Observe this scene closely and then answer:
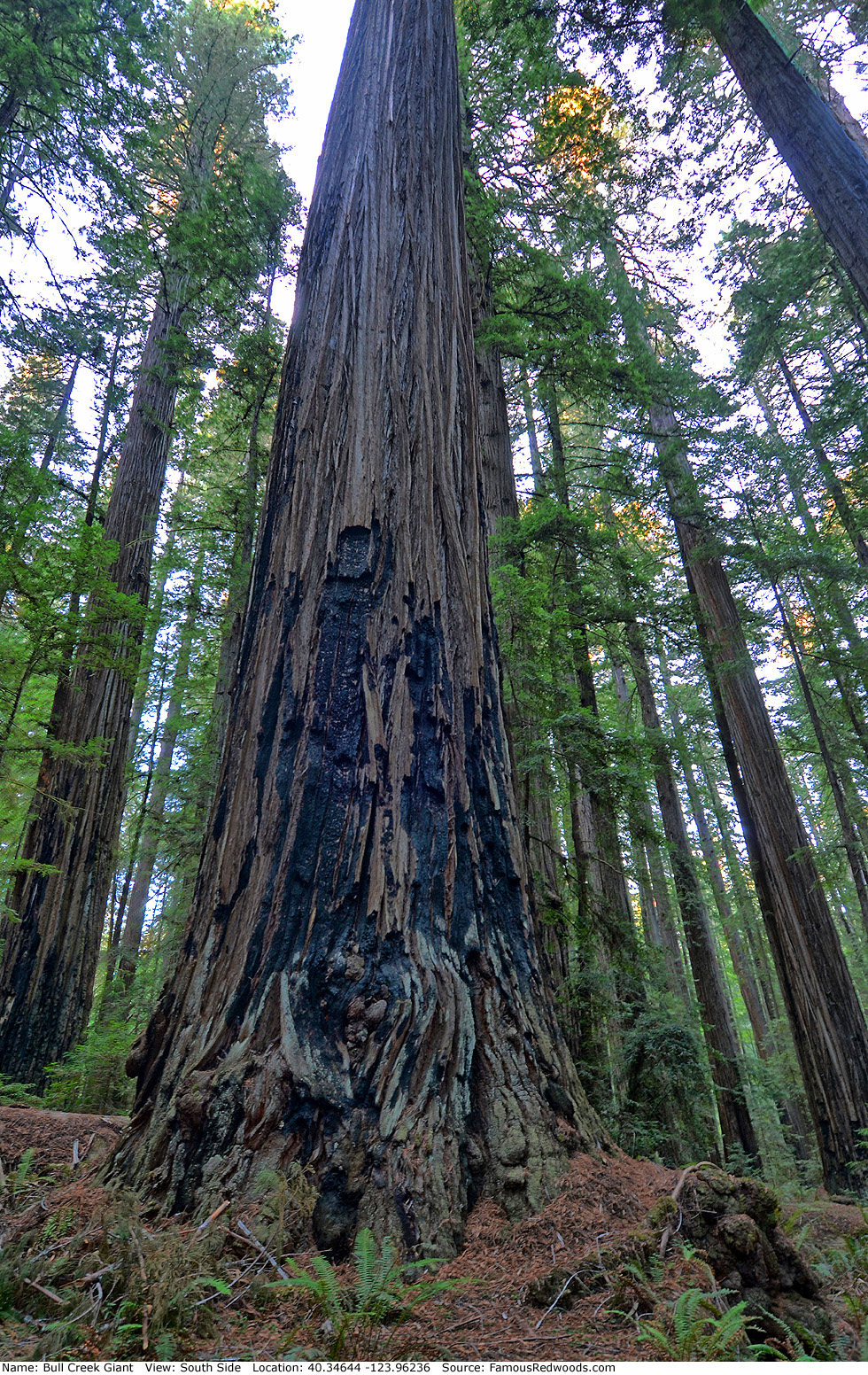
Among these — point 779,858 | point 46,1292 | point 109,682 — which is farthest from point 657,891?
point 46,1292

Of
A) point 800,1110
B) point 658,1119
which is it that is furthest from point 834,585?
point 800,1110

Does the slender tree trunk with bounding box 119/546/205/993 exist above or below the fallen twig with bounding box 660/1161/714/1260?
above

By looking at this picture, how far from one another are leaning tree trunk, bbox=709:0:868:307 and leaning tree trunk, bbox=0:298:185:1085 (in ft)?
22.5

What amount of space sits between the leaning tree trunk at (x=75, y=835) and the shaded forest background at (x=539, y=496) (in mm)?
39

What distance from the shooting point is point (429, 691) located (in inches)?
102

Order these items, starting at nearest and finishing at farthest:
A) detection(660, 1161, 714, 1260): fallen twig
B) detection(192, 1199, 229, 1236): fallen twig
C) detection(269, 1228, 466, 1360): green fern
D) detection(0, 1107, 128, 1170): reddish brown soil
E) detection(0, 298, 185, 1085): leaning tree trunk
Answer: detection(269, 1228, 466, 1360): green fern → detection(192, 1199, 229, 1236): fallen twig → detection(660, 1161, 714, 1260): fallen twig → detection(0, 1107, 128, 1170): reddish brown soil → detection(0, 298, 185, 1085): leaning tree trunk

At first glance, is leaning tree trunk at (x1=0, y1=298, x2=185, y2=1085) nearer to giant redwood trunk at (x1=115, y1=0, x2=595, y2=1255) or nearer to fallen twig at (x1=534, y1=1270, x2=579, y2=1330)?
giant redwood trunk at (x1=115, y1=0, x2=595, y2=1255)

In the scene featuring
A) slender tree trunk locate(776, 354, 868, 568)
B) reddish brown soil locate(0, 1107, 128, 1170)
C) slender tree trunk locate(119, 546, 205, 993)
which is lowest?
reddish brown soil locate(0, 1107, 128, 1170)

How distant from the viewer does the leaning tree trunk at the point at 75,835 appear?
20.3 feet

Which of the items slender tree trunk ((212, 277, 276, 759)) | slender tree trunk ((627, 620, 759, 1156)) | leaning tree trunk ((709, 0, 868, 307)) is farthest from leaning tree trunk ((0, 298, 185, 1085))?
leaning tree trunk ((709, 0, 868, 307))

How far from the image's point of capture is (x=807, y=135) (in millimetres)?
6613

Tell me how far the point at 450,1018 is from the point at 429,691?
115cm

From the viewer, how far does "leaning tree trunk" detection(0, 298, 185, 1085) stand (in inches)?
244

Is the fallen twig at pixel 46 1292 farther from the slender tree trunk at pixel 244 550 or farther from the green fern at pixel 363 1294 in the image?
the slender tree trunk at pixel 244 550
